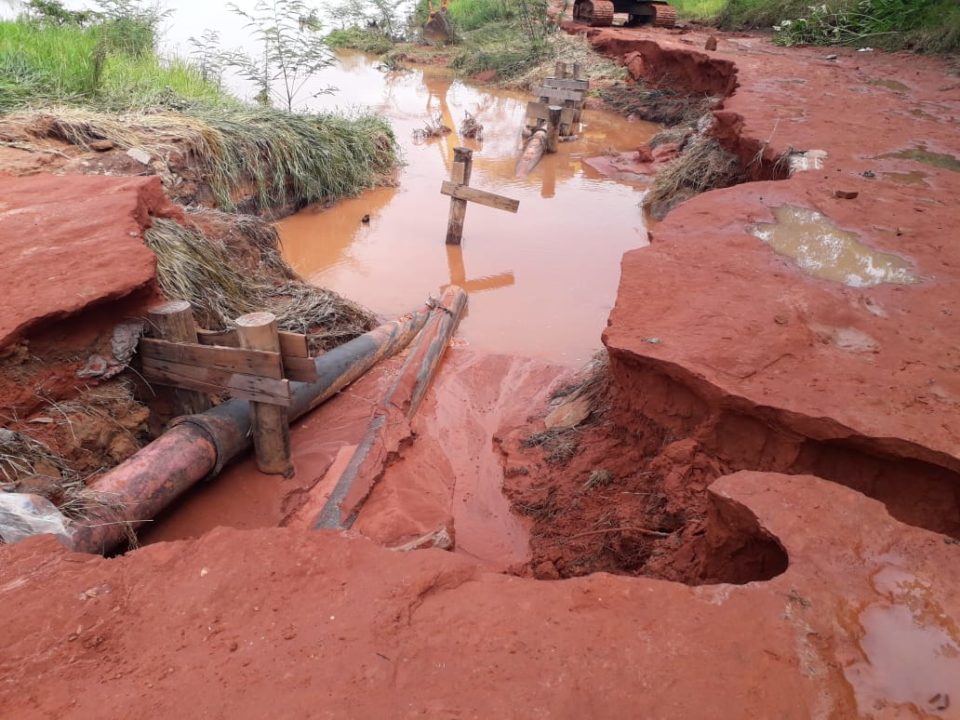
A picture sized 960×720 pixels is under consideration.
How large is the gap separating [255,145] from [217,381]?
5256mm

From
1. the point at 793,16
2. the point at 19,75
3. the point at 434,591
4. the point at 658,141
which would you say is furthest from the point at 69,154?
the point at 793,16

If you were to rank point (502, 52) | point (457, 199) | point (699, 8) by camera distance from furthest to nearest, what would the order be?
point (699, 8) < point (502, 52) < point (457, 199)

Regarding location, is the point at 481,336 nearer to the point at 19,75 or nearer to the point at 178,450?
the point at 178,450

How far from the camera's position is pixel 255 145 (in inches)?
311

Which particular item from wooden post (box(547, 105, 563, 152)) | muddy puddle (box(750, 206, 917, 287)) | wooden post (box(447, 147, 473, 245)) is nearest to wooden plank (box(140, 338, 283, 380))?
muddy puddle (box(750, 206, 917, 287))

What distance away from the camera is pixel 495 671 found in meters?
1.73

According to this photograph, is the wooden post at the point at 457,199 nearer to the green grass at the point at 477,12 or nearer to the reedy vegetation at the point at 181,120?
the reedy vegetation at the point at 181,120

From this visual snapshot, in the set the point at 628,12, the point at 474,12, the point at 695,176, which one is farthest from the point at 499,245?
the point at 474,12

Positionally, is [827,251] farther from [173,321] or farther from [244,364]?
[173,321]

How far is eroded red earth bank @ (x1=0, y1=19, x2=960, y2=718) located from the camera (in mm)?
1688

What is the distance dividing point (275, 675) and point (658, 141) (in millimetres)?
11068

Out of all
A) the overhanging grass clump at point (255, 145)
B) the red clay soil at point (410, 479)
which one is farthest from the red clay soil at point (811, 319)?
the overhanging grass clump at point (255, 145)

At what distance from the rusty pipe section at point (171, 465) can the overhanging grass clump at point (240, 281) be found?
648 mm

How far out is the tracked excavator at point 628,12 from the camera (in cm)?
1581
